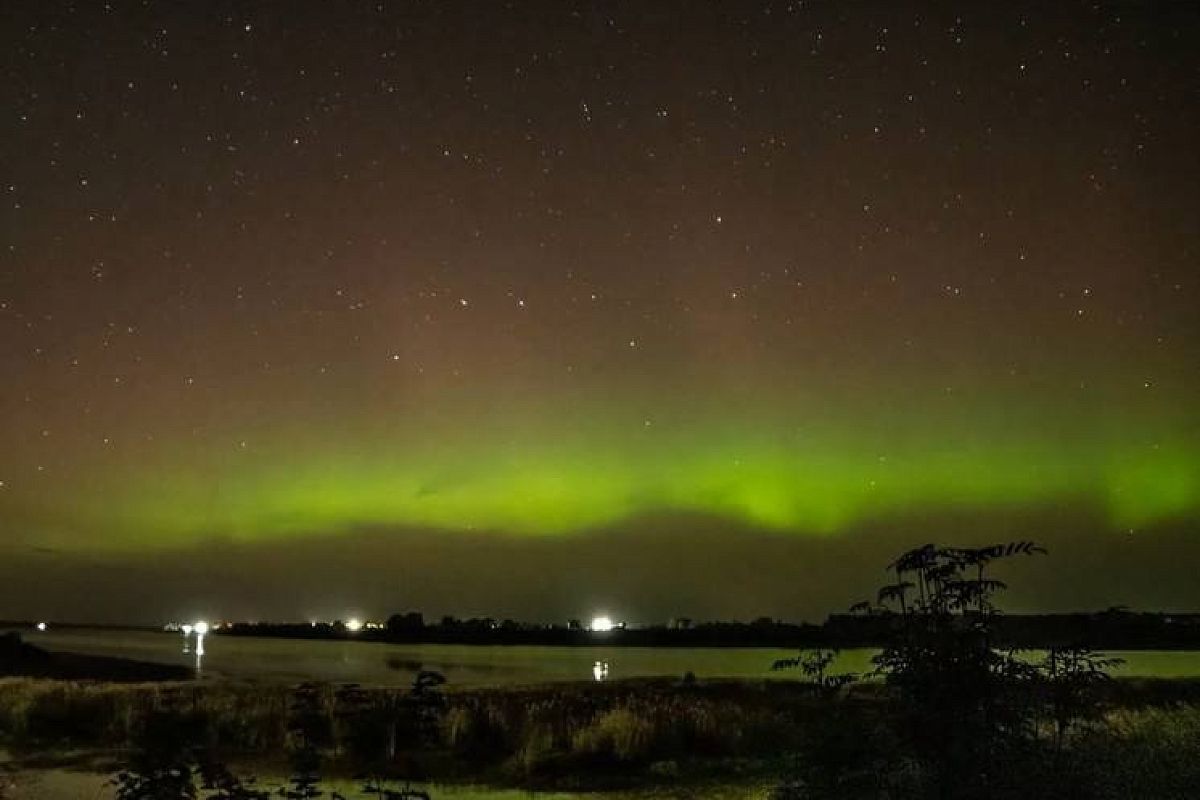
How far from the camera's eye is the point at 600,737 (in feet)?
86.0

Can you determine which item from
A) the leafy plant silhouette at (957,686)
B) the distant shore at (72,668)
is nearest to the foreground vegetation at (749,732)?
the leafy plant silhouette at (957,686)

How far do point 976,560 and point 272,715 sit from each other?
983 inches

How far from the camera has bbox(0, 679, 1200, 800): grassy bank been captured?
12289 mm

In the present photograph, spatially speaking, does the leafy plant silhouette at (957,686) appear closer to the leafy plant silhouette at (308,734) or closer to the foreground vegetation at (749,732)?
the foreground vegetation at (749,732)

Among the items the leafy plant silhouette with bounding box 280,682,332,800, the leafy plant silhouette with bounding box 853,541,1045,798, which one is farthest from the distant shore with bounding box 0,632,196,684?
the leafy plant silhouette with bounding box 853,541,1045,798

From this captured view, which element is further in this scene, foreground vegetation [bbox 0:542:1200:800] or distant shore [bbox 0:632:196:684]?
distant shore [bbox 0:632:196:684]

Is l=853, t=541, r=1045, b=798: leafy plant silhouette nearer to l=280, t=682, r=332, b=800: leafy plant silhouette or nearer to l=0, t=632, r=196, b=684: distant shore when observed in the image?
l=280, t=682, r=332, b=800: leafy plant silhouette

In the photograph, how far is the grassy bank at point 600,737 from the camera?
40.3ft

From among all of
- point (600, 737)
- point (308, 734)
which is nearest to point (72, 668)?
point (600, 737)

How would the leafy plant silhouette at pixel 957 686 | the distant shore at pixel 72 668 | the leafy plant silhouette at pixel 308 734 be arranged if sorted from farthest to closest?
the distant shore at pixel 72 668, the leafy plant silhouette at pixel 308 734, the leafy plant silhouette at pixel 957 686

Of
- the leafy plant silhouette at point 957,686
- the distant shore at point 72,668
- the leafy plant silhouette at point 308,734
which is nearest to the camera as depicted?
the leafy plant silhouette at point 957,686

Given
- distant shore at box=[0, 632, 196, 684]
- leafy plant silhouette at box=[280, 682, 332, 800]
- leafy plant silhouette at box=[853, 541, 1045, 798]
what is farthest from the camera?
distant shore at box=[0, 632, 196, 684]

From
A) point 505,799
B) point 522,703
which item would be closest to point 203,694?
point 522,703

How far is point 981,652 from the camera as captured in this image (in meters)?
10.7
